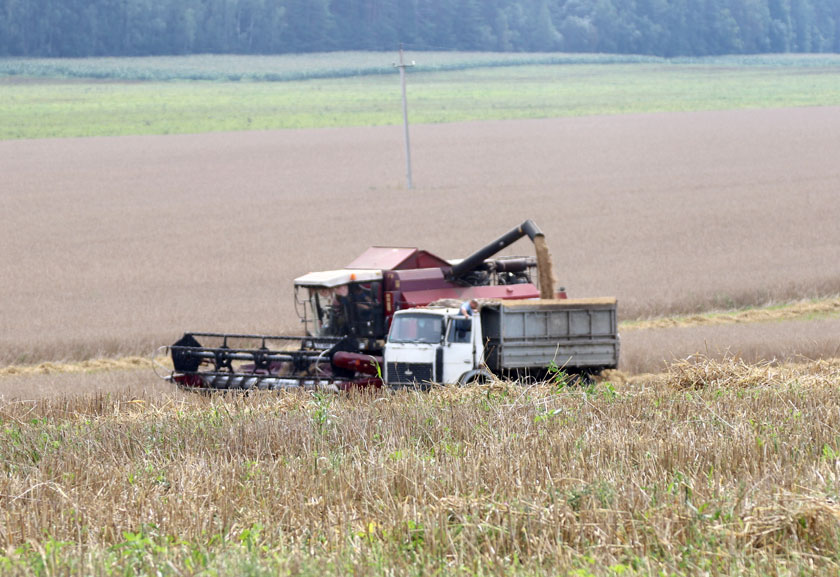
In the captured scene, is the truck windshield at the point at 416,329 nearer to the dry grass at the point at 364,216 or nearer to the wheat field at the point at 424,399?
the wheat field at the point at 424,399

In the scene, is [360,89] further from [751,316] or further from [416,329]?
[416,329]

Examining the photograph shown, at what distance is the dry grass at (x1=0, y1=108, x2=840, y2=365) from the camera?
23.7m

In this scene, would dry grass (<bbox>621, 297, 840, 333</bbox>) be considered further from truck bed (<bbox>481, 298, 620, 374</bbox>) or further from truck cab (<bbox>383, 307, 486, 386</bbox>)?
truck cab (<bbox>383, 307, 486, 386</bbox>)

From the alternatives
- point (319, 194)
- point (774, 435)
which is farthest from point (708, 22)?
point (774, 435)

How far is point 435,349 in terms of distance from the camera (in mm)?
14430

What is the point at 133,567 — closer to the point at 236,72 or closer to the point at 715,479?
the point at 715,479

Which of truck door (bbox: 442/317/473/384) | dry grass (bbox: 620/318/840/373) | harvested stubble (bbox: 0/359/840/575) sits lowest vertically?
dry grass (bbox: 620/318/840/373)

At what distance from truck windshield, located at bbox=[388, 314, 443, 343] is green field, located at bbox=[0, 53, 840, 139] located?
56.6 metres

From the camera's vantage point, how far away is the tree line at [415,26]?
357 ft

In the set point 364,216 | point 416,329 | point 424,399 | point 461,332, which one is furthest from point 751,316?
point 364,216

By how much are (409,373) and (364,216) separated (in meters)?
21.8

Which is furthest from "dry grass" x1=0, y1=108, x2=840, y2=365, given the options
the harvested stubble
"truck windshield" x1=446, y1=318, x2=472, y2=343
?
the harvested stubble

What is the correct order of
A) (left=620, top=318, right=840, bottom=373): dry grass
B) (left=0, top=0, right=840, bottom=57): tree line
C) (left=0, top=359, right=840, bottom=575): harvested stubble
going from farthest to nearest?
(left=0, top=0, right=840, bottom=57): tree line < (left=620, top=318, right=840, bottom=373): dry grass < (left=0, top=359, right=840, bottom=575): harvested stubble

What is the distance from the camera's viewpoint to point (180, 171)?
49562 mm
